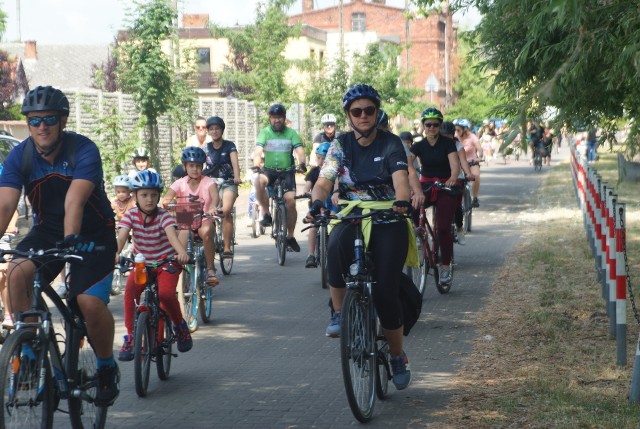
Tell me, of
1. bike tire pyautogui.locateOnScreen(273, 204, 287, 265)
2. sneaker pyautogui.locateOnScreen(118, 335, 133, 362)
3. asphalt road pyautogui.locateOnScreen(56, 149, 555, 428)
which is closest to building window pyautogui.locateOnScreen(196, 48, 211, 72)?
bike tire pyautogui.locateOnScreen(273, 204, 287, 265)

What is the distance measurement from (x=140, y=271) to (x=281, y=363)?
143 centimetres

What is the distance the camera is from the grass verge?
6781mm

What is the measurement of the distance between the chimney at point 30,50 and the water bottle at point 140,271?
89.4 m

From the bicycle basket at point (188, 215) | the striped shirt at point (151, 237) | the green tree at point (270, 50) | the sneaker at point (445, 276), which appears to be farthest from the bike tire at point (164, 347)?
the green tree at point (270, 50)

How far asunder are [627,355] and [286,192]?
752 cm

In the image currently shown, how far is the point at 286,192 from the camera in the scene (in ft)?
50.5

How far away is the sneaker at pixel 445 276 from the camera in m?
12.3

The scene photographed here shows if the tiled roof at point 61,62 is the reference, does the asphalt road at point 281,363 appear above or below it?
below

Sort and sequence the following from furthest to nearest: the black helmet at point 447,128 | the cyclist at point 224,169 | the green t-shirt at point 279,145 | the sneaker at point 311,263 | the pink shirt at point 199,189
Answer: the green t-shirt at point 279,145, the black helmet at point 447,128, the cyclist at point 224,169, the sneaker at point 311,263, the pink shirt at point 199,189

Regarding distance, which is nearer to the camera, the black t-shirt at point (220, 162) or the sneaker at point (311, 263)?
the sneaker at point (311, 263)

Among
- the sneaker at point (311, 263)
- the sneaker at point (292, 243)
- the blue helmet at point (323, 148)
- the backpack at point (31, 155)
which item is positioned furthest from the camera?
the sneaker at point (292, 243)

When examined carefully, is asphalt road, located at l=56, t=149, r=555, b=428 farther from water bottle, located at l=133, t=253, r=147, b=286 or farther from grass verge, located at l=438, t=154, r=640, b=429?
water bottle, located at l=133, t=253, r=147, b=286

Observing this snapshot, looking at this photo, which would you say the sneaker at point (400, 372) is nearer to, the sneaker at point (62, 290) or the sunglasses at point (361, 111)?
the sunglasses at point (361, 111)

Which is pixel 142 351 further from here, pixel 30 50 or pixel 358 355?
pixel 30 50
